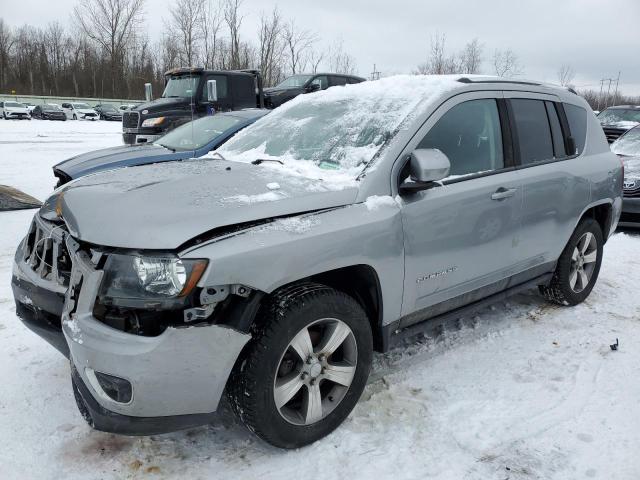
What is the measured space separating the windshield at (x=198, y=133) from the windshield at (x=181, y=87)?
4186 millimetres

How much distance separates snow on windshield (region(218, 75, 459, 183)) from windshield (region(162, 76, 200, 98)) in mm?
8442

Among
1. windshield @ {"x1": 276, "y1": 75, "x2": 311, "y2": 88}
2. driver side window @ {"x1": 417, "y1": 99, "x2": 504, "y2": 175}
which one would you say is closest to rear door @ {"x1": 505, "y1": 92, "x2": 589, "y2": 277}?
driver side window @ {"x1": 417, "y1": 99, "x2": 504, "y2": 175}

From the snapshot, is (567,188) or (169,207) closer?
(169,207)

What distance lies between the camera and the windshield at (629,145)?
851 centimetres

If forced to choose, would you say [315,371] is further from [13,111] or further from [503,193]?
[13,111]

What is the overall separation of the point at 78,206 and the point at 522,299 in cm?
374

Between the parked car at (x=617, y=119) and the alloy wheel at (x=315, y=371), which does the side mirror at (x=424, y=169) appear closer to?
the alloy wheel at (x=315, y=371)

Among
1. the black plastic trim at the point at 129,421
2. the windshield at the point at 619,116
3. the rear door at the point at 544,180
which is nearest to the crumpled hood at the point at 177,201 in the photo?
the black plastic trim at the point at 129,421

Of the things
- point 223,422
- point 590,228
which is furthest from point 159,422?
point 590,228

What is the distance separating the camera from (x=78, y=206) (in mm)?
2543

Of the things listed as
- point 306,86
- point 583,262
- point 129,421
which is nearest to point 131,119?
point 306,86

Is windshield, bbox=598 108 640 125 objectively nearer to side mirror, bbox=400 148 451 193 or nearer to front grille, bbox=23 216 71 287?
side mirror, bbox=400 148 451 193

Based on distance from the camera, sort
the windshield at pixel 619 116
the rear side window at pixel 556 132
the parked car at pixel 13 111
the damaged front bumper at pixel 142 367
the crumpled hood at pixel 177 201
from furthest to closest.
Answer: the parked car at pixel 13 111 < the windshield at pixel 619 116 < the rear side window at pixel 556 132 < the crumpled hood at pixel 177 201 < the damaged front bumper at pixel 142 367

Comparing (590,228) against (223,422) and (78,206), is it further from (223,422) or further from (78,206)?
(78,206)
